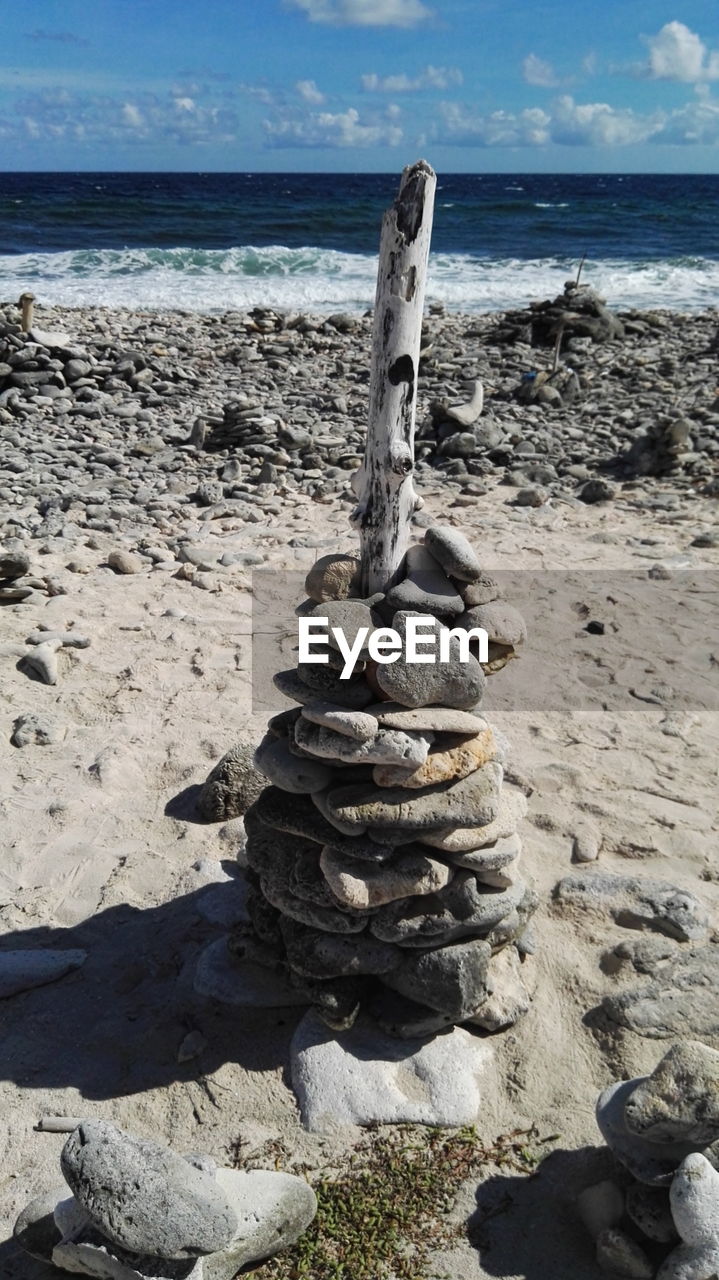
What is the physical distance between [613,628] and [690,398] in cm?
750

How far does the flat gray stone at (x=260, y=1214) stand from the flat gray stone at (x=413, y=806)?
1.24m

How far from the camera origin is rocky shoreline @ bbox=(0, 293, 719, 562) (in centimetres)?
1034

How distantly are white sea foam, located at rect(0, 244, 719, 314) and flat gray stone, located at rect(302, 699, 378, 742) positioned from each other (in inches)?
856

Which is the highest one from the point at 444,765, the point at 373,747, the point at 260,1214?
the point at 373,747

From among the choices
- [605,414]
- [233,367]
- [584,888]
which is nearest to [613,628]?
[584,888]

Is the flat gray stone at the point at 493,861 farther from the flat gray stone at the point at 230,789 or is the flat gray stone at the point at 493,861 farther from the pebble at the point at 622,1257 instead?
the flat gray stone at the point at 230,789

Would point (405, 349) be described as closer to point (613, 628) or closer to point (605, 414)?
point (613, 628)

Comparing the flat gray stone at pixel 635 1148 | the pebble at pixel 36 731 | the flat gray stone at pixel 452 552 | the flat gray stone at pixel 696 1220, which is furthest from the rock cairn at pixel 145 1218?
the pebble at pixel 36 731

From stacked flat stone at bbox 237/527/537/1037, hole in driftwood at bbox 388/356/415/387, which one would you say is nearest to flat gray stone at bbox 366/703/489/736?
stacked flat stone at bbox 237/527/537/1037

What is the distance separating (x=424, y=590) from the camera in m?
3.82

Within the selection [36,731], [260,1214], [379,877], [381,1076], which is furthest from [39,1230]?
[36,731]

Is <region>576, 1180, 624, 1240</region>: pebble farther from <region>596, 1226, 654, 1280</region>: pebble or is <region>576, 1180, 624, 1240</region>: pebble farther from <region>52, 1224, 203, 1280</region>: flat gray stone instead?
<region>52, 1224, 203, 1280</region>: flat gray stone

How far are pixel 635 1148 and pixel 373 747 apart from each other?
1.59m

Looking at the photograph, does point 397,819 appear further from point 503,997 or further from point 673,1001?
point 673,1001
